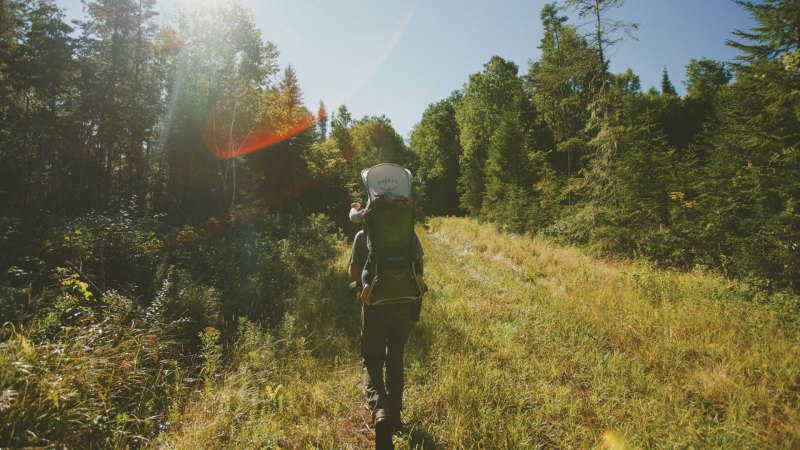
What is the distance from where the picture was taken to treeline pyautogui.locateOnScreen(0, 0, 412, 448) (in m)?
7.15

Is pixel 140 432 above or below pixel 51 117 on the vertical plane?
below

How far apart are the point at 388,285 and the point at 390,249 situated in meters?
0.39

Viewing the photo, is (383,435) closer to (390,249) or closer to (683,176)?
(390,249)

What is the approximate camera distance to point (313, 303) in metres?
7.30

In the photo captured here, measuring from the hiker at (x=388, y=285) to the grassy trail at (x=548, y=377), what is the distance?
505 millimetres

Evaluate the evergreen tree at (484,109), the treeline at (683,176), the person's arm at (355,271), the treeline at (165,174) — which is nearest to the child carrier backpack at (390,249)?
the person's arm at (355,271)

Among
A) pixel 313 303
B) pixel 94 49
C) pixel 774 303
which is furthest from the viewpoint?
pixel 94 49

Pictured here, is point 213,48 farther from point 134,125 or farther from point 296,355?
point 296,355

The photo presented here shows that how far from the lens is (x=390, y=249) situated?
11.3 feet

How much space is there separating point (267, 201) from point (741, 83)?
2404 centimetres

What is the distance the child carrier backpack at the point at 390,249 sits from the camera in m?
3.39

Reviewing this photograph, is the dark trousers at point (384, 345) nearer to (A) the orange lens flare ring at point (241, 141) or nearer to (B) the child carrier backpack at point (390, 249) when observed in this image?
(B) the child carrier backpack at point (390, 249)

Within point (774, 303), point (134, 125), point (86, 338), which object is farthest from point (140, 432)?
point (134, 125)

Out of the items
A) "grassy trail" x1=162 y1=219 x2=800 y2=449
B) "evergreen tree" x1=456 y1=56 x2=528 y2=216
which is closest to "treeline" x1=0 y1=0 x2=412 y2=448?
"grassy trail" x1=162 y1=219 x2=800 y2=449
